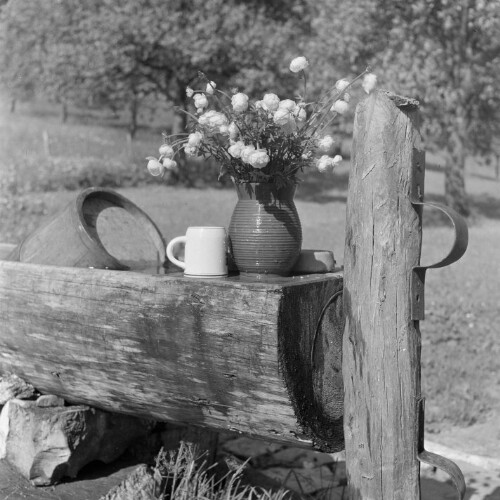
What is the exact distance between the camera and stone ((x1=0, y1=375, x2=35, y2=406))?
3.22 meters

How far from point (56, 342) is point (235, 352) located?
832 millimetres

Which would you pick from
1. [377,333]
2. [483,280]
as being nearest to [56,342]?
[377,333]

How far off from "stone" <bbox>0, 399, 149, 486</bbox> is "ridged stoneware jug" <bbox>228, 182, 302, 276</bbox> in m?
1.01

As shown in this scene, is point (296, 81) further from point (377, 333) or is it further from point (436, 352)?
point (377, 333)

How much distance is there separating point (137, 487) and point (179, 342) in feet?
2.64

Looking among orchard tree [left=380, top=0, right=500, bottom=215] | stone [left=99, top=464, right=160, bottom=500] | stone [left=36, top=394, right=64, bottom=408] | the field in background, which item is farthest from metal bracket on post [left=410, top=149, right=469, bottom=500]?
orchard tree [left=380, top=0, right=500, bottom=215]

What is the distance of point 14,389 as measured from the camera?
323 centimetres

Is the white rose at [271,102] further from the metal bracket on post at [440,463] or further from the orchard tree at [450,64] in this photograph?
the orchard tree at [450,64]

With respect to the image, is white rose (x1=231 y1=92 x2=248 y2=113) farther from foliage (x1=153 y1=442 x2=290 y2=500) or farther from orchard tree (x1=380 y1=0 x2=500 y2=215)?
orchard tree (x1=380 y1=0 x2=500 y2=215)

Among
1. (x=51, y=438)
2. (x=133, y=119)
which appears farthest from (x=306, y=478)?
(x=133, y=119)

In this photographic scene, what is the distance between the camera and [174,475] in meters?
3.19

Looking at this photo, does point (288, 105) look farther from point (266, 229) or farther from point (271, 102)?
point (266, 229)

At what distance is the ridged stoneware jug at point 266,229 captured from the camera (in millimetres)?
2658

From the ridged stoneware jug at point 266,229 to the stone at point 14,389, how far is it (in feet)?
3.73
